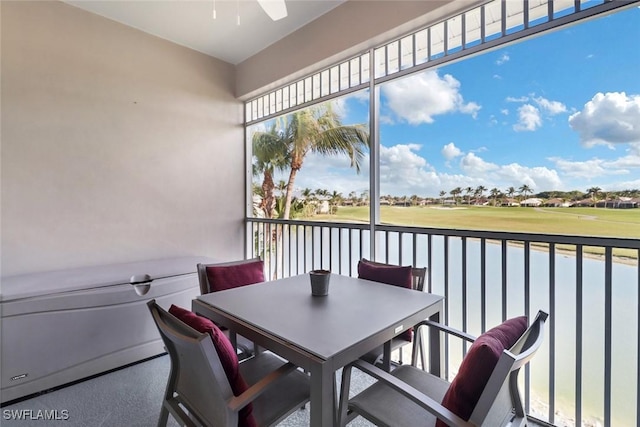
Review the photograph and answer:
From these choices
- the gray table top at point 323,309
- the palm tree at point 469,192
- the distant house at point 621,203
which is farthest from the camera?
the palm tree at point 469,192

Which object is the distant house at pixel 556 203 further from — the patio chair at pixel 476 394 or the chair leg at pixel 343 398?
the chair leg at pixel 343 398

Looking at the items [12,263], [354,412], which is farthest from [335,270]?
[12,263]

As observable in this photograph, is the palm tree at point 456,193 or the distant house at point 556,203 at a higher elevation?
the palm tree at point 456,193

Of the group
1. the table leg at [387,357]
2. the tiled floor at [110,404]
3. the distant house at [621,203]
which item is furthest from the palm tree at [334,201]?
the distant house at [621,203]

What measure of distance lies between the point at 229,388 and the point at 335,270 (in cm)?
213

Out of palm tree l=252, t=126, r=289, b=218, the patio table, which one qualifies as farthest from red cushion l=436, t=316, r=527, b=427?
palm tree l=252, t=126, r=289, b=218

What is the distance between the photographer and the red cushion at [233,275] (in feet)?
7.25

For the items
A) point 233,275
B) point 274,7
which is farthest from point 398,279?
point 274,7

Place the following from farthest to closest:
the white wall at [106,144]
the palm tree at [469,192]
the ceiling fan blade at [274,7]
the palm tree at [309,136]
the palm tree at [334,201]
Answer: the palm tree at [309,136] → the palm tree at [334,201] → the white wall at [106,144] → the palm tree at [469,192] → the ceiling fan blade at [274,7]

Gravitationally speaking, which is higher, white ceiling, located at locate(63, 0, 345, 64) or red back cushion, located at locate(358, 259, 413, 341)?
white ceiling, located at locate(63, 0, 345, 64)

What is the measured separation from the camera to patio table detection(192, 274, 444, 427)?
110 cm

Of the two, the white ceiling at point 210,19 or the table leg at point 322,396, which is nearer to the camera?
the table leg at point 322,396

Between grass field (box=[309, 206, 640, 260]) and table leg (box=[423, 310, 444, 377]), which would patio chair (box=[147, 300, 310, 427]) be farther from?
grass field (box=[309, 206, 640, 260])

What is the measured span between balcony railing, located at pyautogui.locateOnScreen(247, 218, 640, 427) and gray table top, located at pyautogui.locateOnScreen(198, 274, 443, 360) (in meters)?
0.75
